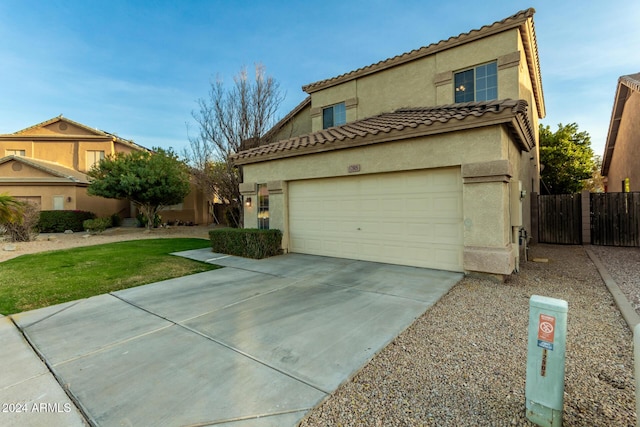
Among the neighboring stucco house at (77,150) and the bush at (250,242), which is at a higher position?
the neighboring stucco house at (77,150)

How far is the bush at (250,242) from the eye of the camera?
9.14 metres

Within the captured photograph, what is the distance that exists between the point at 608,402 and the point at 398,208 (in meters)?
5.57

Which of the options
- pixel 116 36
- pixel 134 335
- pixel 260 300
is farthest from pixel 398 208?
pixel 116 36

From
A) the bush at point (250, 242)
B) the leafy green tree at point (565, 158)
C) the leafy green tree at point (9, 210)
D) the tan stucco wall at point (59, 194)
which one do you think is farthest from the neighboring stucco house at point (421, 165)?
the tan stucco wall at point (59, 194)

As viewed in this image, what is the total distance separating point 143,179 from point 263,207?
9.83 m

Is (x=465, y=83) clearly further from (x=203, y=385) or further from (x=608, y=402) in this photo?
(x=203, y=385)

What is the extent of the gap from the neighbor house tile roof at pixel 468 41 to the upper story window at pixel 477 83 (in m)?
0.91

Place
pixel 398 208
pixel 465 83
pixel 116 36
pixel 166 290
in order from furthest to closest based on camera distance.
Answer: pixel 116 36 < pixel 465 83 < pixel 398 208 < pixel 166 290

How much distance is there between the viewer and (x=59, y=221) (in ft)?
60.7

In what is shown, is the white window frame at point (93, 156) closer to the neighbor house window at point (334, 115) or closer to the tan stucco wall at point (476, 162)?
the neighbor house window at point (334, 115)

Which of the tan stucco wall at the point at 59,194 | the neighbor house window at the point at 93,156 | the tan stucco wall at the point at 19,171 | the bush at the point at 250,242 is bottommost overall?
the bush at the point at 250,242

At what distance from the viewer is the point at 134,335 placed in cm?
381

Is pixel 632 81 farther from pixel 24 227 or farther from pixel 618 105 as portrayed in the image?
pixel 24 227

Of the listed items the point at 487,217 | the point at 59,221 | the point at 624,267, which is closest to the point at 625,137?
the point at 624,267
